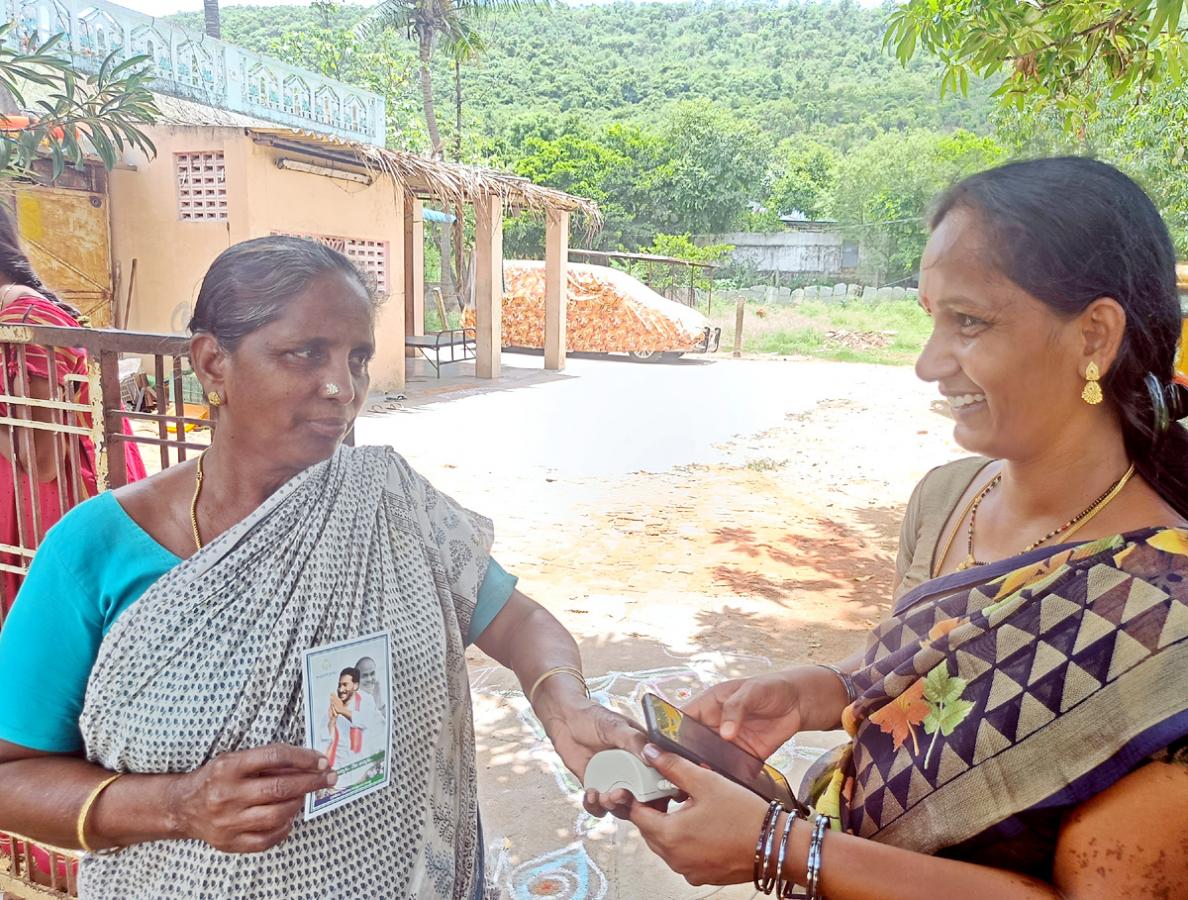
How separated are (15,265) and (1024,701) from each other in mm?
3135

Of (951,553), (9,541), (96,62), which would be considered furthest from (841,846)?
(96,62)

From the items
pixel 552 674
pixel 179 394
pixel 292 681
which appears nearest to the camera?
pixel 292 681

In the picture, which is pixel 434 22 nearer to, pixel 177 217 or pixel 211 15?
pixel 211 15

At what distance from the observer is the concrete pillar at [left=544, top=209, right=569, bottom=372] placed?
52.3ft

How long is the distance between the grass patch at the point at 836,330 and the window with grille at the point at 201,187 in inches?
567

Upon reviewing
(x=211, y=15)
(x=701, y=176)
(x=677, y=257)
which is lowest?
(x=677, y=257)

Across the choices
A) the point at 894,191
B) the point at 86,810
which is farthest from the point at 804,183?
the point at 86,810

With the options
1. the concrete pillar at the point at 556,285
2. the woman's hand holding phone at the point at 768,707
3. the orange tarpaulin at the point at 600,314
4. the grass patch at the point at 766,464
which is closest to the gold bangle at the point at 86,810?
the woman's hand holding phone at the point at 768,707

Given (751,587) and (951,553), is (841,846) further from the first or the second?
(751,587)

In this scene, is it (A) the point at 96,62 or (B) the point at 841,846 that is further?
(A) the point at 96,62

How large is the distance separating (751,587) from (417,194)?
10778mm

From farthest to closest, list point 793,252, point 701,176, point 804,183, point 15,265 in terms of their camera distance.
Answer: point 804,183, point 701,176, point 793,252, point 15,265

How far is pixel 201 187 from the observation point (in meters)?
10.3

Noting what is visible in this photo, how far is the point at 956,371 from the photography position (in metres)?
1.44
